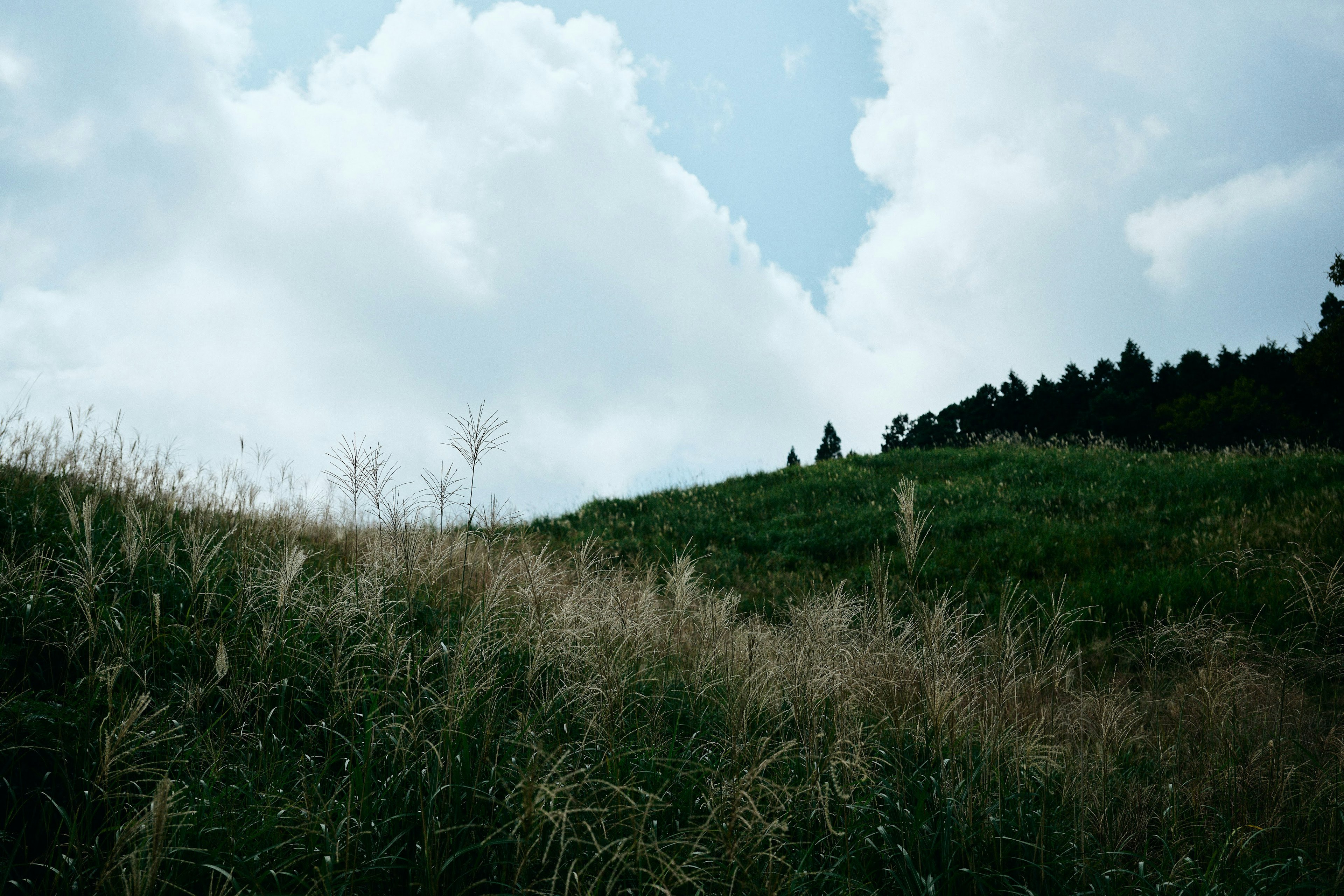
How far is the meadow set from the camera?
105 inches

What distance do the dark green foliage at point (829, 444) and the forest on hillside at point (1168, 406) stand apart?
8.0 inches

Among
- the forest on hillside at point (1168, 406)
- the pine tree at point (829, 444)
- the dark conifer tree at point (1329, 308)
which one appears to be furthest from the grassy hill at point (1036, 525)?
the pine tree at point (829, 444)

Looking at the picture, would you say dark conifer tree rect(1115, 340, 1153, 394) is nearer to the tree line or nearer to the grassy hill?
the tree line

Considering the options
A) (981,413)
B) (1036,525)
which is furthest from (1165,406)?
(1036,525)

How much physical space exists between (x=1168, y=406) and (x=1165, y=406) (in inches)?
10.7

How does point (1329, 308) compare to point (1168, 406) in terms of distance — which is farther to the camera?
point (1168, 406)

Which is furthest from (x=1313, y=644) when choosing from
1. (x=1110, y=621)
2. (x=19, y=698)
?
(x=19, y=698)

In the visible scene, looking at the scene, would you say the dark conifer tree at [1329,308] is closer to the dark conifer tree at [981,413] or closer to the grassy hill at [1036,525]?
the grassy hill at [1036,525]

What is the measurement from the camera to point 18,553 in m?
4.70

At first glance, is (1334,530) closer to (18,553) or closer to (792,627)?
(792,627)

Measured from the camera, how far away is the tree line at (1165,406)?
31.3m

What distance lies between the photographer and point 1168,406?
1475 inches

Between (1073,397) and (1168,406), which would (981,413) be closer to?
(1073,397)

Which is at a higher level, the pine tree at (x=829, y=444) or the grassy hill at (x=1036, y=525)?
the pine tree at (x=829, y=444)
